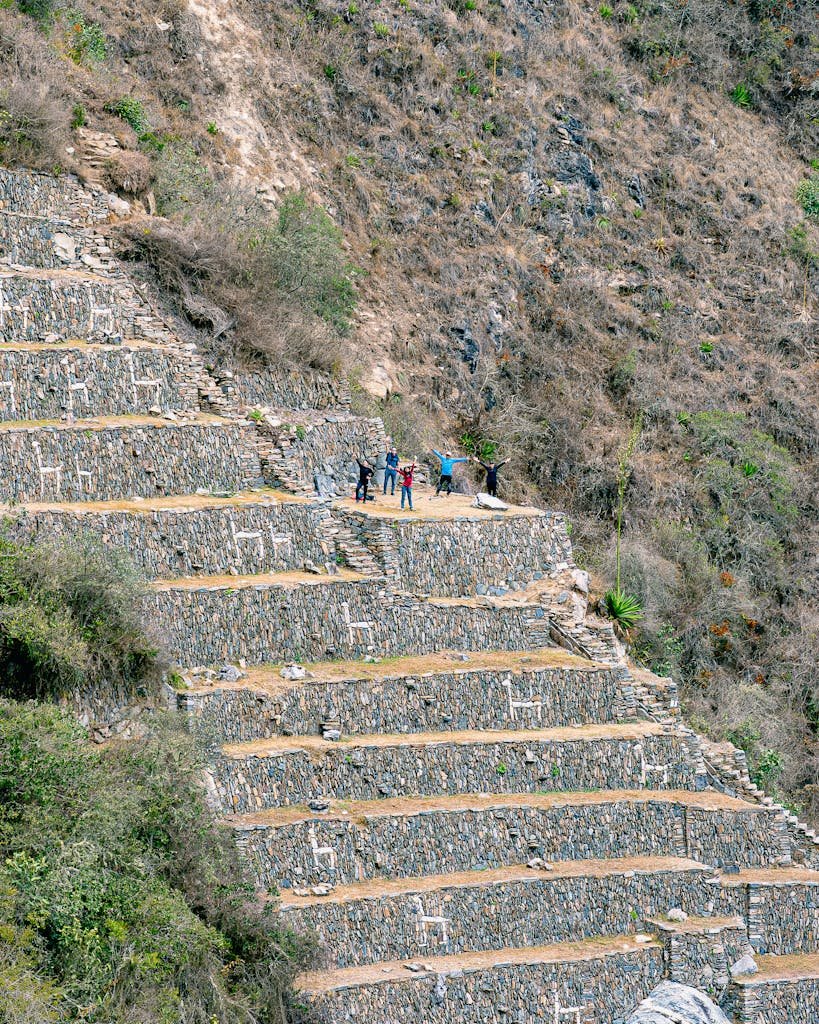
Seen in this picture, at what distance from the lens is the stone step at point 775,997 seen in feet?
121

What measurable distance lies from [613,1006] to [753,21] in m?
44.3

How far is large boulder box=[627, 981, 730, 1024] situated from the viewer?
34.7 meters

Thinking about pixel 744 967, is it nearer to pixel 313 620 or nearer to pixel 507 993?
pixel 507 993

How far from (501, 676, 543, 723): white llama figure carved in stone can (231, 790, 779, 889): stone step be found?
1895 millimetres

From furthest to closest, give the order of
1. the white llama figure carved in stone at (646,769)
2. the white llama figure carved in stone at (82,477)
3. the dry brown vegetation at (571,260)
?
1. the dry brown vegetation at (571,260)
2. the white llama figure carved in stone at (646,769)
3. the white llama figure carved in stone at (82,477)

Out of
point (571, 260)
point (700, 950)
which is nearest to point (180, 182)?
point (571, 260)

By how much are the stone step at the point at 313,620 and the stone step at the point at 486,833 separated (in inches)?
141

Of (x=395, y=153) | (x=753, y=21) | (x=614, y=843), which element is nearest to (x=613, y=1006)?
(x=614, y=843)

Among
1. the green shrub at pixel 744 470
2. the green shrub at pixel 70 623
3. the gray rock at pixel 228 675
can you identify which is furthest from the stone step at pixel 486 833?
the green shrub at pixel 744 470

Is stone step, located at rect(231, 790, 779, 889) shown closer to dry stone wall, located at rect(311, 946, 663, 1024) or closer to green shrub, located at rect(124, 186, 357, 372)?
dry stone wall, located at rect(311, 946, 663, 1024)

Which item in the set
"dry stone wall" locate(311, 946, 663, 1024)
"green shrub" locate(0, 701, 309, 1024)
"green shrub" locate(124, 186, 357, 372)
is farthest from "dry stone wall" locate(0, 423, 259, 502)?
"dry stone wall" locate(311, 946, 663, 1024)

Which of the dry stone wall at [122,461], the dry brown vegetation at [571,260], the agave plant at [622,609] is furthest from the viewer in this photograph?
the dry brown vegetation at [571,260]

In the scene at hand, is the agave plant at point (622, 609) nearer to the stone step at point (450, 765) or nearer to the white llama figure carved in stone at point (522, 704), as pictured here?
the stone step at point (450, 765)

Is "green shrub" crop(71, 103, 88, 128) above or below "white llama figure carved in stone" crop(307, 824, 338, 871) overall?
above
